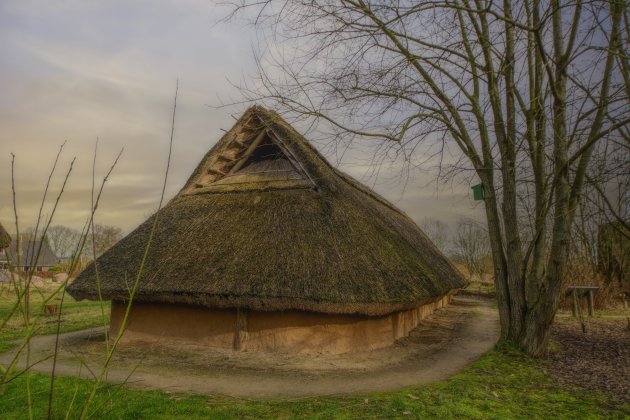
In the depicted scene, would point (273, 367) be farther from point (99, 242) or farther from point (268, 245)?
point (99, 242)

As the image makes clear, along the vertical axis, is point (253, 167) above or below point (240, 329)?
above

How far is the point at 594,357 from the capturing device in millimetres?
8461

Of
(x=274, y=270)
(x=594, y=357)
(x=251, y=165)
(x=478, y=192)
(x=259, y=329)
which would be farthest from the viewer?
(x=251, y=165)

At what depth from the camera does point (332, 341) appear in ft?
29.4

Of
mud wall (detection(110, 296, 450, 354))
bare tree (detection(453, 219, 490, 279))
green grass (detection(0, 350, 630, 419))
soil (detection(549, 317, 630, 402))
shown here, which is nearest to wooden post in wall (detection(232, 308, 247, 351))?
mud wall (detection(110, 296, 450, 354))

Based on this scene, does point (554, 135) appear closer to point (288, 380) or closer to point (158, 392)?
point (288, 380)

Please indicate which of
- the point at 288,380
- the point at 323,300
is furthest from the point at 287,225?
the point at 288,380

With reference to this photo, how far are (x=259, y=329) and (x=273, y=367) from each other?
108 cm

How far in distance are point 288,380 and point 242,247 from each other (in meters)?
3.28

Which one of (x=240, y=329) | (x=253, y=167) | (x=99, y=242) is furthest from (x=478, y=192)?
(x=99, y=242)

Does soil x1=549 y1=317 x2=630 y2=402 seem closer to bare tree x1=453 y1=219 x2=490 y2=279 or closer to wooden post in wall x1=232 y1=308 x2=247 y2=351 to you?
wooden post in wall x1=232 y1=308 x2=247 y2=351

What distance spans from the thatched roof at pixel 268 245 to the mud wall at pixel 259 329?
24.7 inches

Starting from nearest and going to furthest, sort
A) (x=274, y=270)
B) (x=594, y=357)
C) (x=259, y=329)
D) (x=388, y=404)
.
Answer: (x=388, y=404) < (x=594, y=357) < (x=274, y=270) < (x=259, y=329)

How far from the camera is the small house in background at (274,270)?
339 inches
